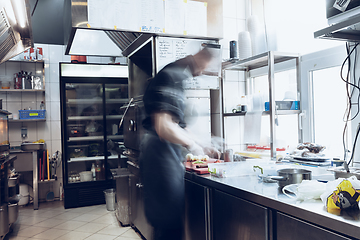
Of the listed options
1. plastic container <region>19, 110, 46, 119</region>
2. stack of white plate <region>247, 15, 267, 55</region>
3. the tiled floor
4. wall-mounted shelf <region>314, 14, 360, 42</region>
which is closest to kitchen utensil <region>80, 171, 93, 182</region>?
the tiled floor

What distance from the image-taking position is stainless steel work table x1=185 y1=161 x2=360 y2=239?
43.1 inches

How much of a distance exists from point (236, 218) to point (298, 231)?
0.47 meters

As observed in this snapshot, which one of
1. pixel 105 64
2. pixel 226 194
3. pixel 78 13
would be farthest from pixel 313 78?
pixel 105 64

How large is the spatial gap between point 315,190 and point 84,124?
14.4 feet

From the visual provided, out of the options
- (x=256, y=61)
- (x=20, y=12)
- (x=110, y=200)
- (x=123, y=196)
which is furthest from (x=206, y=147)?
(x=110, y=200)

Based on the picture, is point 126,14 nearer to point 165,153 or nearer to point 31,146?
point 165,153

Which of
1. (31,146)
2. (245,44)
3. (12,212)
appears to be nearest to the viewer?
(245,44)

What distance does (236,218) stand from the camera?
170 centimetres

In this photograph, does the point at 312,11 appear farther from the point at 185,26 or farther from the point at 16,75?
the point at 16,75

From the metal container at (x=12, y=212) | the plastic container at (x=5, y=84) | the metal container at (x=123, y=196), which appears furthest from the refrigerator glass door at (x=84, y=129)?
the metal container at (x=12, y=212)

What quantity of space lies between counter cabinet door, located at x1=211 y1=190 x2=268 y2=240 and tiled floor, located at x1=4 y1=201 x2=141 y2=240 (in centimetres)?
166

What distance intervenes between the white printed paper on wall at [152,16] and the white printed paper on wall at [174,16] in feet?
0.16

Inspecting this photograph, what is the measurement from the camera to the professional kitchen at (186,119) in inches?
67.9

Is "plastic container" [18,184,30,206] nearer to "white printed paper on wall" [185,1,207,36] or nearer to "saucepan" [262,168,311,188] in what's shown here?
"white printed paper on wall" [185,1,207,36]
